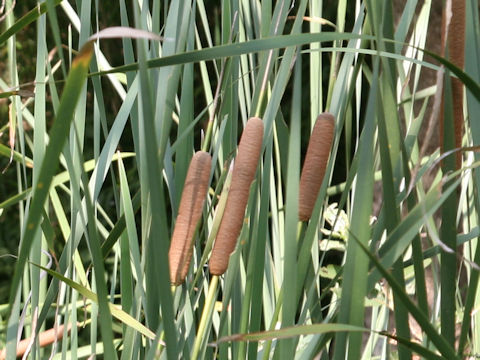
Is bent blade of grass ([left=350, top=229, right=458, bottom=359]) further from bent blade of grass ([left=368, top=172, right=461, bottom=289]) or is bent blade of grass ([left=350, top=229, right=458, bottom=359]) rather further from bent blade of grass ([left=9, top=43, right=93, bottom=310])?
bent blade of grass ([left=9, top=43, right=93, bottom=310])

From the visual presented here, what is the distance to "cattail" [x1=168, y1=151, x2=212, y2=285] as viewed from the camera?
0.41 meters

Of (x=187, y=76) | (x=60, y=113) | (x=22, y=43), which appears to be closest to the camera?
(x=60, y=113)

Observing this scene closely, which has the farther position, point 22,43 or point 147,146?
point 22,43

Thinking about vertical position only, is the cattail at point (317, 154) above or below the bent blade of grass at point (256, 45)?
below

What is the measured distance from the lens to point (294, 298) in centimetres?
39

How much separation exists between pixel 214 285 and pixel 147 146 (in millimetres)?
191

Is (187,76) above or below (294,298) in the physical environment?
above

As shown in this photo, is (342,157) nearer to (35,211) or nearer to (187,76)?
(187,76)

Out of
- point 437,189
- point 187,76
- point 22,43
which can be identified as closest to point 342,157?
point 22,43

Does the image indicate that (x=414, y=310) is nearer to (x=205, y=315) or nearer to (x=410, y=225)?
(x=410, y=225)

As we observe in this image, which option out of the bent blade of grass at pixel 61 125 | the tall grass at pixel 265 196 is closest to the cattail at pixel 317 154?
the tall grass at pixel 265 196

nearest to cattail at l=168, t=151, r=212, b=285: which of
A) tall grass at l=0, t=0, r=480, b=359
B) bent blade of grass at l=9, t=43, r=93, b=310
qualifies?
tall grass at l=0, t=0, r=480, b=359

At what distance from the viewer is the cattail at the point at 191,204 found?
412mm

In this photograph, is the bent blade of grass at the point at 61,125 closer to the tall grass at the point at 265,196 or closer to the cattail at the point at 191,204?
the tall grass at the point at 265,196
